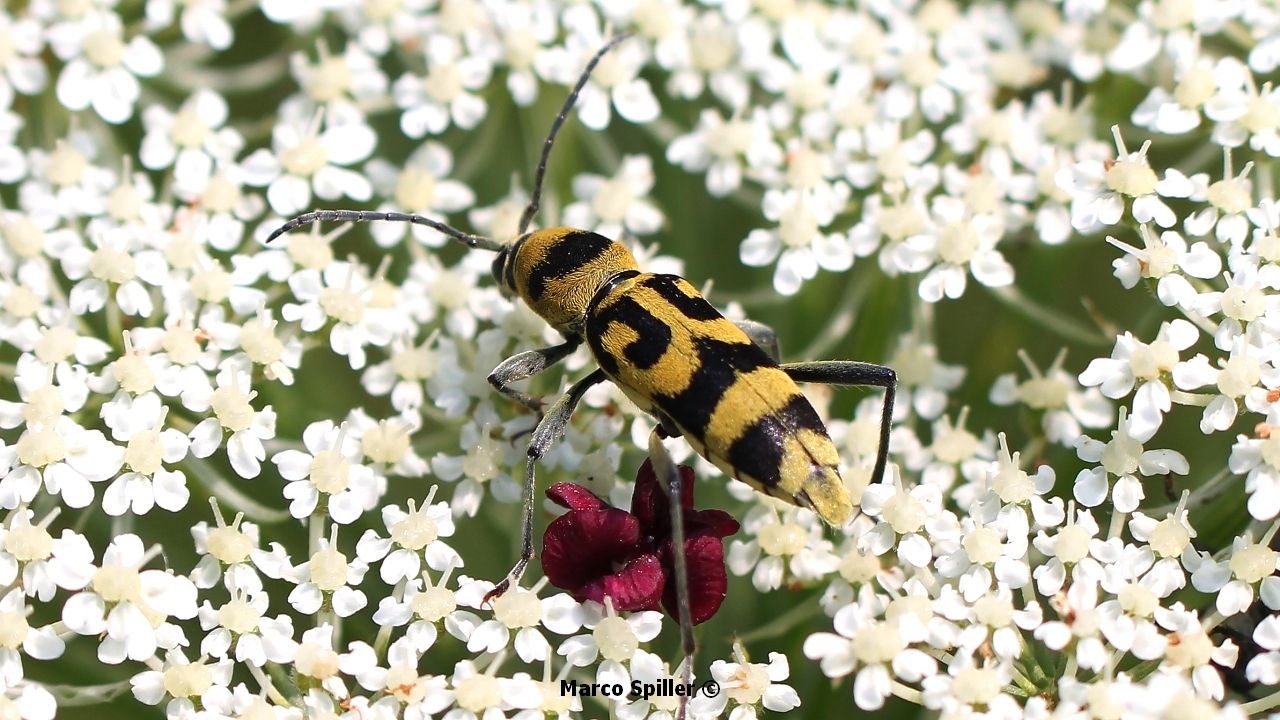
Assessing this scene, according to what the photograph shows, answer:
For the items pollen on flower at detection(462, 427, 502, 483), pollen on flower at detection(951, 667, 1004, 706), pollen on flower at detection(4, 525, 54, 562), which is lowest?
pollen on flower at detection(951, 667, 1004, 706)

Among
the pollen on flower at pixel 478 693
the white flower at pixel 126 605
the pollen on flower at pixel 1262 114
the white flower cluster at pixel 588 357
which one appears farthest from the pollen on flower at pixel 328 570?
the pollen on flower at pixel 1262 114

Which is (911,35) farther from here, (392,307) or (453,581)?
(453,581)

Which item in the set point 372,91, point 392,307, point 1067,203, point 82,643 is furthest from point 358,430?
point 1067,203

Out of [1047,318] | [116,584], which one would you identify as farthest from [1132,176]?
[116,584]

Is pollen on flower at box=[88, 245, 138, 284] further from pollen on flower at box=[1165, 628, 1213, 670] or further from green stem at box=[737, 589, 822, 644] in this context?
pollen on flower at box=[1165, 628, 1213, 670]

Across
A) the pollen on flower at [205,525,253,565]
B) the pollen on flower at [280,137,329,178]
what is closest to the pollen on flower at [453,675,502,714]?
the pollen on flower at [205,525,253,565]

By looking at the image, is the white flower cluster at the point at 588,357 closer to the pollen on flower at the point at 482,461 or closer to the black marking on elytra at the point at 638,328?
the pollen on flower at the point at 482,461
